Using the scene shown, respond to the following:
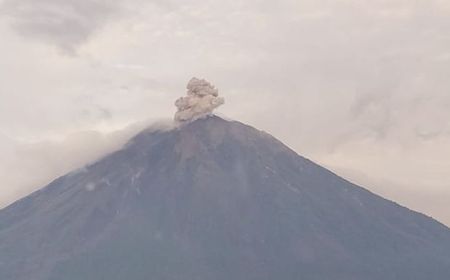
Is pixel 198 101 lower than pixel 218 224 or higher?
higher

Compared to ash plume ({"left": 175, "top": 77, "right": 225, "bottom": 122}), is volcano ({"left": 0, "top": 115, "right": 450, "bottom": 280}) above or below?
below

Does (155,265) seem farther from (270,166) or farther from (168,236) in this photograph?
(270,166)

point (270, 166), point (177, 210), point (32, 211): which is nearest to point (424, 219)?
point (270, 166)

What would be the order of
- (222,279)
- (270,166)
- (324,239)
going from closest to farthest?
(222,279) → (324,239) → (270,166)

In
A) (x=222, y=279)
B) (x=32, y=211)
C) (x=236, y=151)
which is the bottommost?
(x=222, y=279)
